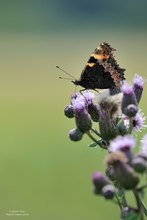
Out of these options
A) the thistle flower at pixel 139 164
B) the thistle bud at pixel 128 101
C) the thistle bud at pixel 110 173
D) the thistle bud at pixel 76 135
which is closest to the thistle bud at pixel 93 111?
the thistle bud at pixel 76 135

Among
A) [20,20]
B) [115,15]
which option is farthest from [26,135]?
[115,15]

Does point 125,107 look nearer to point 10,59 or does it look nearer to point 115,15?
point 10,59

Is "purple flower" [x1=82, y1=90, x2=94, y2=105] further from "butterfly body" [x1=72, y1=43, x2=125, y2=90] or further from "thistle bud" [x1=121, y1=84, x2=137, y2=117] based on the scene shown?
"thistle bud" [x1=121, y1=84, x2=137, y2=117]

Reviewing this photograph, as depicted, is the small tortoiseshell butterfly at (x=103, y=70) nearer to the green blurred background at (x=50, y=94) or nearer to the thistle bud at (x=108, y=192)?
the thistle bud at (x=108, y=192)

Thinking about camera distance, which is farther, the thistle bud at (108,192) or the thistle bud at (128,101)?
the thistle bud at (128,101)

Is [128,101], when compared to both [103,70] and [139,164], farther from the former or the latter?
[103,70]

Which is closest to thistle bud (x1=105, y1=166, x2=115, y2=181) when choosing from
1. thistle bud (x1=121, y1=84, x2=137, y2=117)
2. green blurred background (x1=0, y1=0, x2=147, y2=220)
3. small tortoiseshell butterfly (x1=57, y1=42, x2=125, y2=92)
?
thistle bud (x1=121, y1=84, x2=137, y2=117)

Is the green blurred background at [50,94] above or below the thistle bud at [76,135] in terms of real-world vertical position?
above
